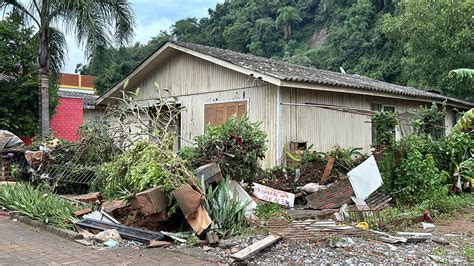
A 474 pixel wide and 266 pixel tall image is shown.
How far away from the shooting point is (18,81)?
59.4 feet

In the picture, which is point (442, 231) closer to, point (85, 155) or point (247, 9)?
point (85, 155)

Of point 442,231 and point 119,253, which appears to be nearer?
point 119,253

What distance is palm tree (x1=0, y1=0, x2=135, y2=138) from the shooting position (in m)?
13.1

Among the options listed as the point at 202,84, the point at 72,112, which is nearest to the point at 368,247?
the point at 202,84

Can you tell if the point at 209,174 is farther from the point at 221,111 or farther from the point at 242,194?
the point at 221,111

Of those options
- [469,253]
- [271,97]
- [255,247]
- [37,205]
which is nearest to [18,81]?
[271,97]

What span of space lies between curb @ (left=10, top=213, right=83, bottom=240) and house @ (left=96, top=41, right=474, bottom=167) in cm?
607

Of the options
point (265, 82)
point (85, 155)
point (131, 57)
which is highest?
point (131, 57)

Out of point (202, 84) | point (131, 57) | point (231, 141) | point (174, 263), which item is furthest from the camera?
point (131, 57)

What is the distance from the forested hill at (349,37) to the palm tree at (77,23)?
67 centimetres

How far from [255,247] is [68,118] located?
66.4 feet

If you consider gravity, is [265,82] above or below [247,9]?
below

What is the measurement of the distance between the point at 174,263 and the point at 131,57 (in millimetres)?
44625

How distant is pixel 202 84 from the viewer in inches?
539
